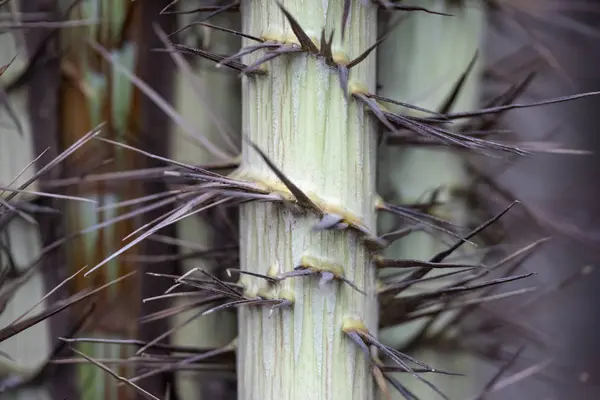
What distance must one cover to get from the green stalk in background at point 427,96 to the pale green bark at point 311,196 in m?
0.13

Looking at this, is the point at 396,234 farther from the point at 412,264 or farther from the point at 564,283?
the point at 564,283

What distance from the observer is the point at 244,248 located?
42 cm

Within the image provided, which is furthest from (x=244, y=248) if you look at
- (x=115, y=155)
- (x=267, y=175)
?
(x=115, y=155)

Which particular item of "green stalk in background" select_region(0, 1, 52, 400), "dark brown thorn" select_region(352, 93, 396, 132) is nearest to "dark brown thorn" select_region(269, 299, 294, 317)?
"dark brown thorn" select_region(352, 93, 396, 132)

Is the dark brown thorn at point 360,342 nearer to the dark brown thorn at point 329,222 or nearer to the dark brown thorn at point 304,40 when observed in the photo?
the dark brown thorn at point 329,222

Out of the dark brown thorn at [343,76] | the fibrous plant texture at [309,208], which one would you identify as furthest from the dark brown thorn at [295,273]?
the dark brown thorn at [343,76]

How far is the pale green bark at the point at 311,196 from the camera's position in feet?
1.26

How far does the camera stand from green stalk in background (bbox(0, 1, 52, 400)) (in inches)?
19.8

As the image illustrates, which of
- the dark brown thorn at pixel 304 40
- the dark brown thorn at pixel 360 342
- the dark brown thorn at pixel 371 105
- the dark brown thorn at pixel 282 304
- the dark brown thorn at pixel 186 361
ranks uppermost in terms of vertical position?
the dark brown thorn at pixel 304 40

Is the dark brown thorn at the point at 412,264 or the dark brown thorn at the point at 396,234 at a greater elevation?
the dark brown thorn at the point at 396,234

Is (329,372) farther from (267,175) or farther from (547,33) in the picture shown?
(547,33)

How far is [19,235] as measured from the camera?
0.51 metres

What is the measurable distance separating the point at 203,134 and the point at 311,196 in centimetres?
18

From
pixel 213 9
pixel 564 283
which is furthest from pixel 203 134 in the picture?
pixel 564 283
